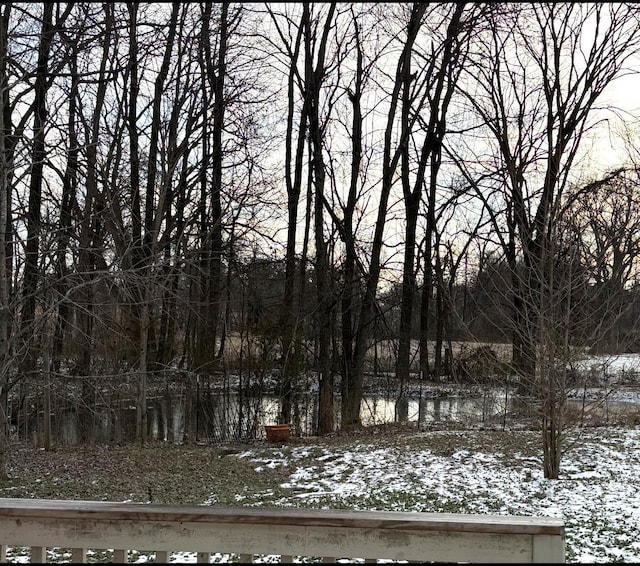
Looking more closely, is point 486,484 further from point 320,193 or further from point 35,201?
point 35,201

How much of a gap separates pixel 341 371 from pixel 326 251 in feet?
9.48

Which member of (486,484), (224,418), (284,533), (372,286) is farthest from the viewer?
(372,286)

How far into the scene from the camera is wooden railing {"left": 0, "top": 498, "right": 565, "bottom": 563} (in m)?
2.22

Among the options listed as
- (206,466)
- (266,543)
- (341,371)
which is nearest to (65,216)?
(206,466)

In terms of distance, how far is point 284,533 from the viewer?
2.28 m

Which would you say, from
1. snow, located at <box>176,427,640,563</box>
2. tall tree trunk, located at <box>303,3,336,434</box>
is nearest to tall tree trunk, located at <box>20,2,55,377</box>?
snow, located at <box>176,427,640,563</box>

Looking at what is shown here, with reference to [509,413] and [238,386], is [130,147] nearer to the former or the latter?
[238,386]

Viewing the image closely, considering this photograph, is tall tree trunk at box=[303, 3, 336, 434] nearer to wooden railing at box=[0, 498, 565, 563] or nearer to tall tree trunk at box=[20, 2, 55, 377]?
tall tree trunk at box=[20, 2, 55, 377]

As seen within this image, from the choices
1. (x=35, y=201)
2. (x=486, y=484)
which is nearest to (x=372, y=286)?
(x=35, y=201)

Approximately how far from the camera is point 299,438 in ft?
40.9

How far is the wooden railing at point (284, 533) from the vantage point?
7.27 ft

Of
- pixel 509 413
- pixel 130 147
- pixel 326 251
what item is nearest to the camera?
pixel 509 413

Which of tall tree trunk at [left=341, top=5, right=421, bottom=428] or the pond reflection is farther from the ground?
tall tree trunk at [left=341, top=5, right=421, bottom=428]

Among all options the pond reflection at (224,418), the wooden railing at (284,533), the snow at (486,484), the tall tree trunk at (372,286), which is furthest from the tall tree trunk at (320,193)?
the wooden railing at (284,533)
